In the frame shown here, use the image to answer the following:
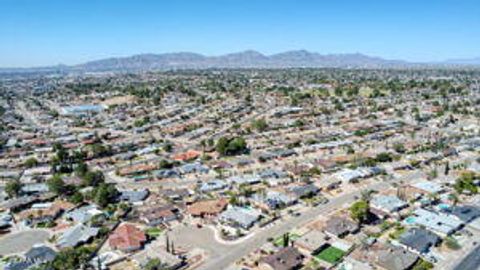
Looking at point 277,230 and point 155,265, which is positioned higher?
point 155,265

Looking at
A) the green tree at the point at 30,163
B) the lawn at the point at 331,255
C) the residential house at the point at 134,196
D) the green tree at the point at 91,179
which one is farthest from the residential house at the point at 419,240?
the green tree at the point at 30,163

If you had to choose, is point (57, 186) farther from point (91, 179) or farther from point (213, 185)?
point (213, 185)

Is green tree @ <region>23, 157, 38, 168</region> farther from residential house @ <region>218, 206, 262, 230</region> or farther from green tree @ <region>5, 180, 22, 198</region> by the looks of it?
residential house @ <region>218, 206, 262, 230</region>

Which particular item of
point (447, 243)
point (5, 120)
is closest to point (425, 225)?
point (447, 243)

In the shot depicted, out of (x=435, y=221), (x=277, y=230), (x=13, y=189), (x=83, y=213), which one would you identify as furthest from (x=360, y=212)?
(x=13, y=189)

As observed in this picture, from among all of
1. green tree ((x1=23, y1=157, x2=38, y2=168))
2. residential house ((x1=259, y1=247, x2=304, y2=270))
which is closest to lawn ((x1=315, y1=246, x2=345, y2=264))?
residential house ((x1=259, y1=247, x2=304, y2=270))
